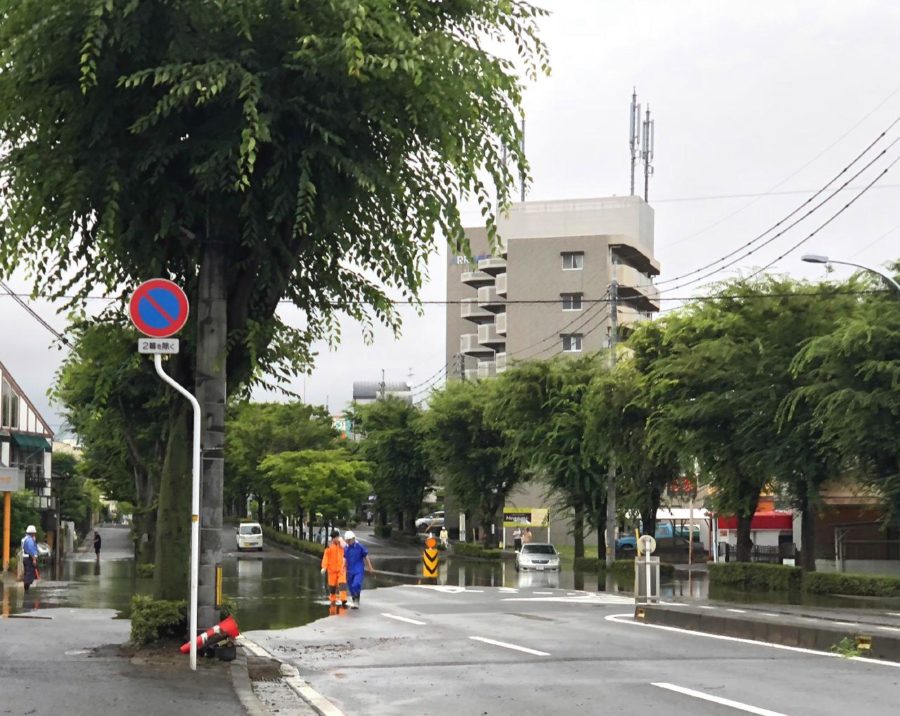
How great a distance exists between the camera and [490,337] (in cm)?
9419

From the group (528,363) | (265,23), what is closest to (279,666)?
(265,23)

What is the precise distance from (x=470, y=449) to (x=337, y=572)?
41093 millimetres

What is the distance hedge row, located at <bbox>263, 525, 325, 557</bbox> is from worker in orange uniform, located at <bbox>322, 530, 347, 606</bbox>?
34822 mm

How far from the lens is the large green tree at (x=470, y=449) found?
6600 cm

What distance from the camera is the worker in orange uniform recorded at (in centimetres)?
2544

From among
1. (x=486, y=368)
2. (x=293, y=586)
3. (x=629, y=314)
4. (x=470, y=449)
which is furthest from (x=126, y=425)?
(x=486, y=368)

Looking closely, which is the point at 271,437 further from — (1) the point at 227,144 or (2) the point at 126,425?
(1) the point at 227,144

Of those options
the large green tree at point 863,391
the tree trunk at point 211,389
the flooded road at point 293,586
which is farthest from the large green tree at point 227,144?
the large green tree at point 863,391

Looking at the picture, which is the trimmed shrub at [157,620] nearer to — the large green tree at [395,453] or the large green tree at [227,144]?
the large green tree at [227,144]

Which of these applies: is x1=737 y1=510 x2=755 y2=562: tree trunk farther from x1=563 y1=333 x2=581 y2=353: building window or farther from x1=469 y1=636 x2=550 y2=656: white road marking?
x1=563 y1=333 x2=581 y2=353: building window

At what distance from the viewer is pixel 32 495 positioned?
213 feet

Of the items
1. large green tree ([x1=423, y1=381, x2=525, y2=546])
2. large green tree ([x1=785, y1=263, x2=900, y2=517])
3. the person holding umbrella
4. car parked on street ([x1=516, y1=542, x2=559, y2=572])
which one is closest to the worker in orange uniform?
the person holding umbrella

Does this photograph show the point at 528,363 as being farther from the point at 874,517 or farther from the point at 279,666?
the point at 279,666

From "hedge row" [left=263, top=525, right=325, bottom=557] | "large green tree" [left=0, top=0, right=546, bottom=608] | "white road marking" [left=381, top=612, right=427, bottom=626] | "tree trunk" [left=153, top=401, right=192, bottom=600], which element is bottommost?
"hedge row" [left=263, top=525, right=325, bottom=557]
